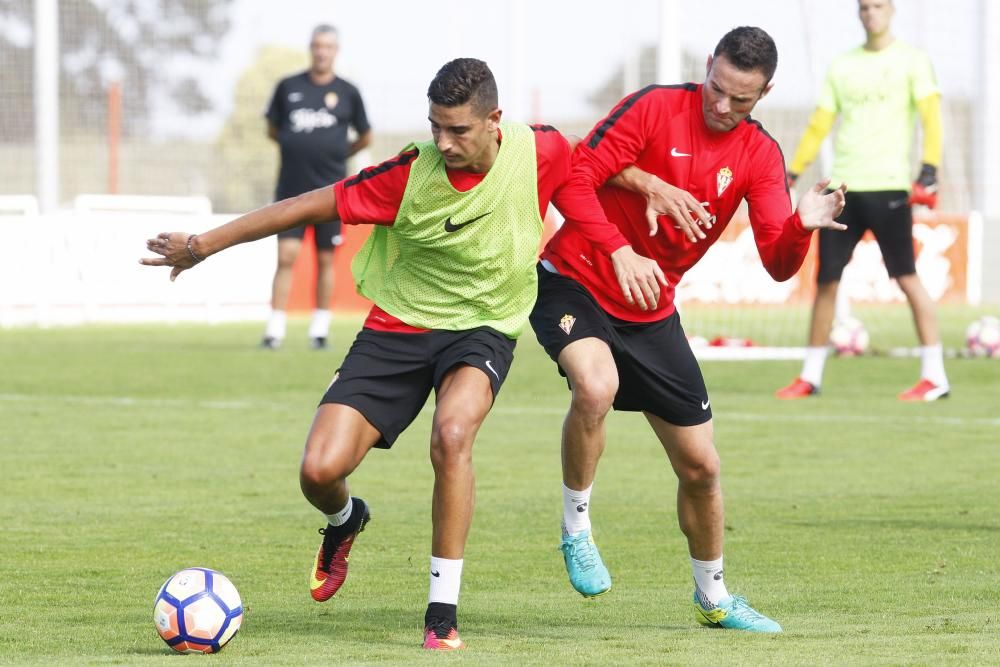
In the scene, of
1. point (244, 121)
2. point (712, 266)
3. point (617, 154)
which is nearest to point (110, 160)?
point (244, 121)

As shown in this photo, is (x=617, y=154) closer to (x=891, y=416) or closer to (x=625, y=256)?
(x=625, y=256)

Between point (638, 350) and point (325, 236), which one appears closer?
point (638, 350)

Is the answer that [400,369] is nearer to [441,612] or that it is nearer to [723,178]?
[441,612]

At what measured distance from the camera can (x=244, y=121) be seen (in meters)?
27.9

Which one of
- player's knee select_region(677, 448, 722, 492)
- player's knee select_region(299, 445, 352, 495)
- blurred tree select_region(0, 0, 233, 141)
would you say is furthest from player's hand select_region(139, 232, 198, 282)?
blurred tree select_region(0, 0, 233, 141)

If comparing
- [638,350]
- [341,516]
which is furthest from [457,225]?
[341,516]

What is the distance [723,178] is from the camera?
6.21m

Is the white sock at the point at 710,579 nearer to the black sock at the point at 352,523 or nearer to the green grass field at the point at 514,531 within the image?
the green grass field at the point at 514,531

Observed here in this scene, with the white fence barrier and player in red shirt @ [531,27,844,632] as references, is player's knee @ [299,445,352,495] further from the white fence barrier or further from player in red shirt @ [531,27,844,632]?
the white fence barrier

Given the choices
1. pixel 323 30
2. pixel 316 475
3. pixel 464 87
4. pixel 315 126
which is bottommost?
pixel 316 475

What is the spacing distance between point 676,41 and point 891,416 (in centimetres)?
688

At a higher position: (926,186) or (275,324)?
(926,186)

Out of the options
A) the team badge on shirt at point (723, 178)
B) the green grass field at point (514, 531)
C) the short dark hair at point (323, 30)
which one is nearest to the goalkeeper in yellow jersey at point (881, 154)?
the green grass field at point (514, 531)

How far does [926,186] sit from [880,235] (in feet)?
1.69
